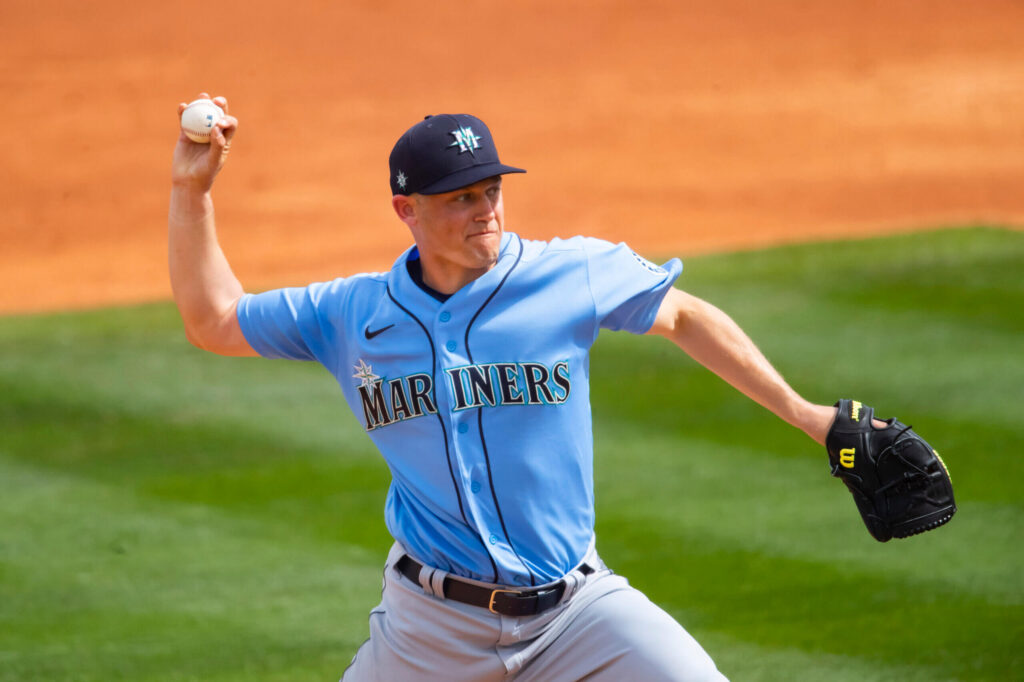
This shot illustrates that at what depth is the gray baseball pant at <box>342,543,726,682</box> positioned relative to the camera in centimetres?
343

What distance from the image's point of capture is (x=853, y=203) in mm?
14008

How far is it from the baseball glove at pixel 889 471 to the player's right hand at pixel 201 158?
1793mm

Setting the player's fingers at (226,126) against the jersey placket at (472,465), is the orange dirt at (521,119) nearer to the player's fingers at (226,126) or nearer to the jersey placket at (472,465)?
the player's fingers at (226,126)

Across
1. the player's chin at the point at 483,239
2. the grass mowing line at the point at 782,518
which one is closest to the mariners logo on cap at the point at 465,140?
the player's chin at the point at 483,239

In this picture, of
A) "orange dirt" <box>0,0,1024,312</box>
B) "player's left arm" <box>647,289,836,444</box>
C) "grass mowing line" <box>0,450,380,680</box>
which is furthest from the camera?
"orange dirt" <box>0,0,1024,312</box>

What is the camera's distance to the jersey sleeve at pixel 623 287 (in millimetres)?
3654

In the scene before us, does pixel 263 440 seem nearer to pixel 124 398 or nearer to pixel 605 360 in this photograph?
pixel 124 398

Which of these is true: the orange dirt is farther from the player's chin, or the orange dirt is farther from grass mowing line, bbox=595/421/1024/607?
the player's chin

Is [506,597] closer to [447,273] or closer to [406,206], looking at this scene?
[447,273]

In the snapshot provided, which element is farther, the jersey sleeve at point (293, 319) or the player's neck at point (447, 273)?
the jersey sleeve at point (293, 319)

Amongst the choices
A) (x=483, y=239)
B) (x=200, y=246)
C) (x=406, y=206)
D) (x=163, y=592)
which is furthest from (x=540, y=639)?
(x=163, y=592)

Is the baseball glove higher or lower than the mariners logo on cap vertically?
lower

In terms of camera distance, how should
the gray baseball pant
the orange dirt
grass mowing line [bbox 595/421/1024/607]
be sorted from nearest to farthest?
the gray baseball pant
grass mowing line [bbox 595/421/1024/607]
the orange dirt

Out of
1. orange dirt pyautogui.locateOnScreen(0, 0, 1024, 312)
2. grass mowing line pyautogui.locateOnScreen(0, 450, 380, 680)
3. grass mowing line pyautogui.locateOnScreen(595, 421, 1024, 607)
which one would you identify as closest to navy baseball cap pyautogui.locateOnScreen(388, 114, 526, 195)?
grass mowing line pyautogui.locateOnScreen(0, 450, 380, 680)
